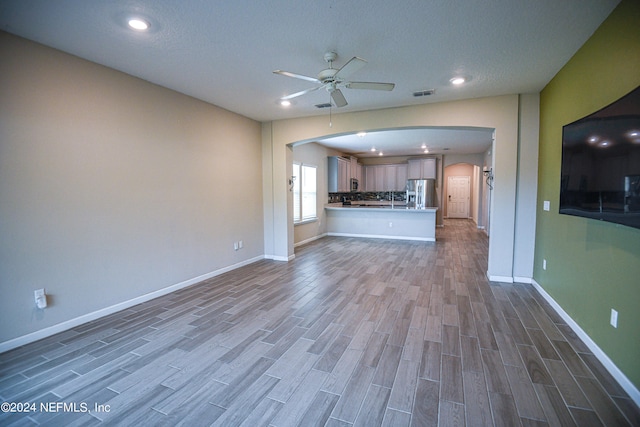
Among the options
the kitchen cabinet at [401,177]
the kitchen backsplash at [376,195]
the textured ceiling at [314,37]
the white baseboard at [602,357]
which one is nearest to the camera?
the white baseboard at [602,357]

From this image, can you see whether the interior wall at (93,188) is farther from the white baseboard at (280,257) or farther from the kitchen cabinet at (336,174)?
the kitchen cabinet at (336,174)

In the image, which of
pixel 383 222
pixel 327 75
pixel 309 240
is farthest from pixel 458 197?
pixel 327 75

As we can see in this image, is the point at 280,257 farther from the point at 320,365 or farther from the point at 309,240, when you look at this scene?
the point at 320,365

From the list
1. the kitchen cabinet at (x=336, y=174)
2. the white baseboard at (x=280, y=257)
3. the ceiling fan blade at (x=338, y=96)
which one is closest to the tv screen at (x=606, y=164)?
the ceiling fan blade at (x=338, y=96)

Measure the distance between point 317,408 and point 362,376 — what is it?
457 millimetres

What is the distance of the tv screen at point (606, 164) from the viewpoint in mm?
1666

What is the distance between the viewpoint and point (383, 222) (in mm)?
8031

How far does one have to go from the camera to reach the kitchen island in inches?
299

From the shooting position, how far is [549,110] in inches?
140

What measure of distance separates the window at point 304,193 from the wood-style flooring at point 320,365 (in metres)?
3.57

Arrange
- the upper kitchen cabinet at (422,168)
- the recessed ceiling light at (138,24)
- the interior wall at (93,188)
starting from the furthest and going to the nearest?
the upper kitchen cabinet at (422,168)
the interior wall at (93,188)
the recessed ceiling light at (138,24)

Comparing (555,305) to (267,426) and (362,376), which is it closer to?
(362,376)

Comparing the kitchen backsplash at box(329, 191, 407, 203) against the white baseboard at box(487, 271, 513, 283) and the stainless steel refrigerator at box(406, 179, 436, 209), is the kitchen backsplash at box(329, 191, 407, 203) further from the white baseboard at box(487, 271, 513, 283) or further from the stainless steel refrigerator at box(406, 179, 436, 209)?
the white baseboard at box(487, 271, 513, 283)

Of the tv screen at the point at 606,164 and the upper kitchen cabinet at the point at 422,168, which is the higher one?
the upper kitchen cabinet at the point at 422,168
